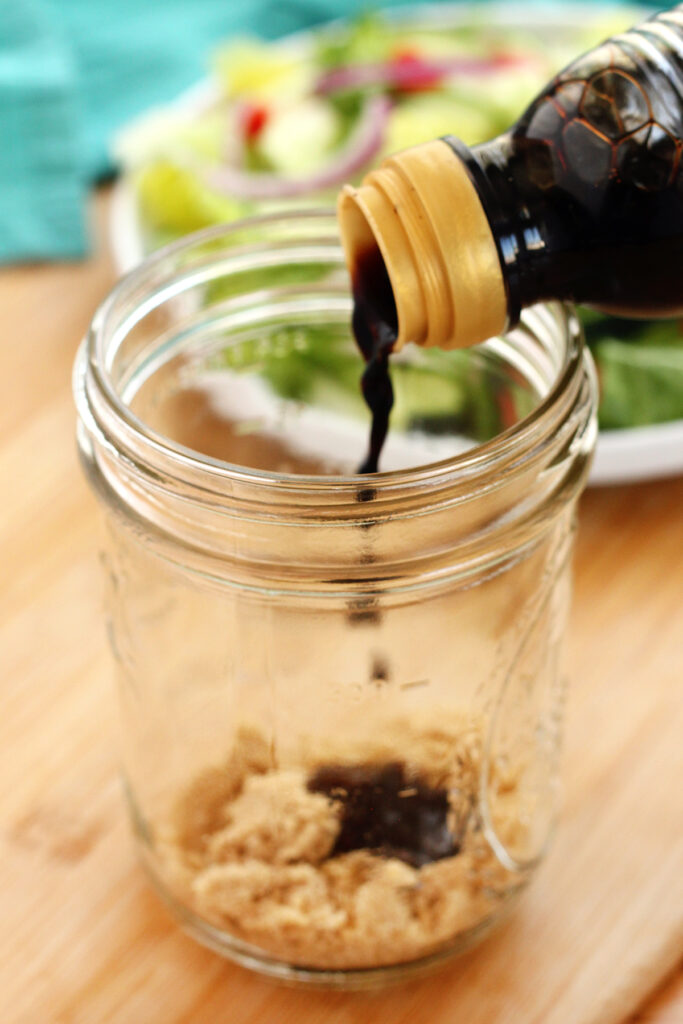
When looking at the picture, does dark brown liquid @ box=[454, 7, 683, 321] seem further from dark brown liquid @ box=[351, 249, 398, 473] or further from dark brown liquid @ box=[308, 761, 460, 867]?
dark brown liquid @ box=[308, 761, 460, 867]

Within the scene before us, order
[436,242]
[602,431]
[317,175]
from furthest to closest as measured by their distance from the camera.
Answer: [317,175] → [602,431] → [436,242]

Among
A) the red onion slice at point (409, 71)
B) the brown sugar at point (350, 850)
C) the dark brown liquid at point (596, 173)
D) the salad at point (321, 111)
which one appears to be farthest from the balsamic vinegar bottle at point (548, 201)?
the red onion slice at point (409, 71)

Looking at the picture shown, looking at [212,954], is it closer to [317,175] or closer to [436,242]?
[436,242]

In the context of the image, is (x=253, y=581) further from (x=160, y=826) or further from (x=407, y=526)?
(x=160, y=826)

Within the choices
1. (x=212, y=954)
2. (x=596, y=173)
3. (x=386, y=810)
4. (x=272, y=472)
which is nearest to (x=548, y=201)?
(x=596, y=173)

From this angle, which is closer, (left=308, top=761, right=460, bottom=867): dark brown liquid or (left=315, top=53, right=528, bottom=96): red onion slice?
(left=308, top=761, right=460, bottom=867): dark brown liquid

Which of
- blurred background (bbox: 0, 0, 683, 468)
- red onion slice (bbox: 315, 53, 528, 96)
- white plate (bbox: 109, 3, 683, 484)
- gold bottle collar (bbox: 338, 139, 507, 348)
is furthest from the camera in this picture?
red onion slice (bbox: 315, 53, 528, 96)

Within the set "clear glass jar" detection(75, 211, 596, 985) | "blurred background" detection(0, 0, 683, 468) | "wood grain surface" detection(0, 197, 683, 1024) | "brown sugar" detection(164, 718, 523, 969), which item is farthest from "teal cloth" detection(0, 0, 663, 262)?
"brown sugar" detection(164, 718, 523, 969)

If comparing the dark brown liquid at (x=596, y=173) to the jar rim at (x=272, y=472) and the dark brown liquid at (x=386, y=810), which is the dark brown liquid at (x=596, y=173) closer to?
the jar rim at (x=272, y=472)
